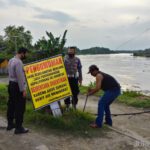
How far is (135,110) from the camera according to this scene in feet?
39.2

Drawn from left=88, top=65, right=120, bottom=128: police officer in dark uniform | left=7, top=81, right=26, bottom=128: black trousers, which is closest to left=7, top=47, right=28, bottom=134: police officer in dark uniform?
left=7, top=81, right=26, bottom=128: black trousers

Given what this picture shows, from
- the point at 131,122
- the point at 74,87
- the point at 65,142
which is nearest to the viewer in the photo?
the point at 65,142

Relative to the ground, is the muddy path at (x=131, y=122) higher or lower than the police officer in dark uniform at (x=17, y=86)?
lower

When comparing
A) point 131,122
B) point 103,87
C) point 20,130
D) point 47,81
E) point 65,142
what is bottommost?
point 131,122

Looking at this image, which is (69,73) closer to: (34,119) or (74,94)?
(74,94)

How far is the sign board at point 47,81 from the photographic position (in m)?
7.95

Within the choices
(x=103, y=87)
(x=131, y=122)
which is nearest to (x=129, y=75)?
(x=131, y=122)

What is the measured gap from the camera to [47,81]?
320 inches

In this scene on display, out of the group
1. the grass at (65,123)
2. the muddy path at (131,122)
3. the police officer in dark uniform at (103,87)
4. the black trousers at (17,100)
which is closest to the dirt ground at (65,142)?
the grass at (65,123)

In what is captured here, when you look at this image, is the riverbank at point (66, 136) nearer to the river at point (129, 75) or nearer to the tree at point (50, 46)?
the tree at point (50, 46)

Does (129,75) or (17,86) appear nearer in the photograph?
(17,86)

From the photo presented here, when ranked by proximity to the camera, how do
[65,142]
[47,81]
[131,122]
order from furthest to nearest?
[131,122]
[47,81]
[65,142]

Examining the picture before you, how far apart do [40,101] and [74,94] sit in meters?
1.36

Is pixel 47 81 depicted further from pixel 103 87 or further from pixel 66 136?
pixel 66 136
